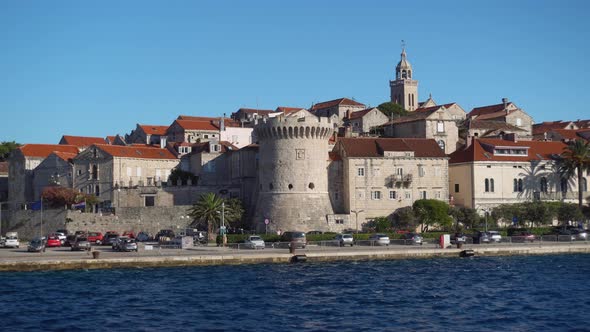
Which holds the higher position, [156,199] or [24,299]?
[156,199]

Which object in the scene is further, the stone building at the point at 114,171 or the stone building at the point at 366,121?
the stone building at the point at 366,121

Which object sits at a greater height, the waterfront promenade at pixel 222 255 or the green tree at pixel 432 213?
the green tree at pixel 432 213

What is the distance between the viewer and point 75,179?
299ft

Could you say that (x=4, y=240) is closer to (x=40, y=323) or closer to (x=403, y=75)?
(x=40, y=323)

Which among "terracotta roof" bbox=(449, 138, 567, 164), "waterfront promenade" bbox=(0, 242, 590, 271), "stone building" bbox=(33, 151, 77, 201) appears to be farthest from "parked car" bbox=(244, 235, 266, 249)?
"stone building" bbox=(33, 151, 77, 201)

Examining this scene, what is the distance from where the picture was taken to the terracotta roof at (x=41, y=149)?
97750 millimetres

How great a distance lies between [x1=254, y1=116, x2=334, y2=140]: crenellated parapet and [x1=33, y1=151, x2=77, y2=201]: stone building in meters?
23.1

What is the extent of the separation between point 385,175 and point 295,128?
10.3m

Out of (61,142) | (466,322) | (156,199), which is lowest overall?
(466,322)

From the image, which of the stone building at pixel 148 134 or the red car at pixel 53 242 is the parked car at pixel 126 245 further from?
the stone building at pixel 148 134

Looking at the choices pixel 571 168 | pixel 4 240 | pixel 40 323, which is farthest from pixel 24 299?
pixel 571 168

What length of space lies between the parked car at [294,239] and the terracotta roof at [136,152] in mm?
23290

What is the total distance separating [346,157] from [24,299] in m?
42.5

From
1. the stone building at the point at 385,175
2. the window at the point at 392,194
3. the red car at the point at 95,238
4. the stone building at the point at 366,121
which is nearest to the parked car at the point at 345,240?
the stone building at the point at 385,175
